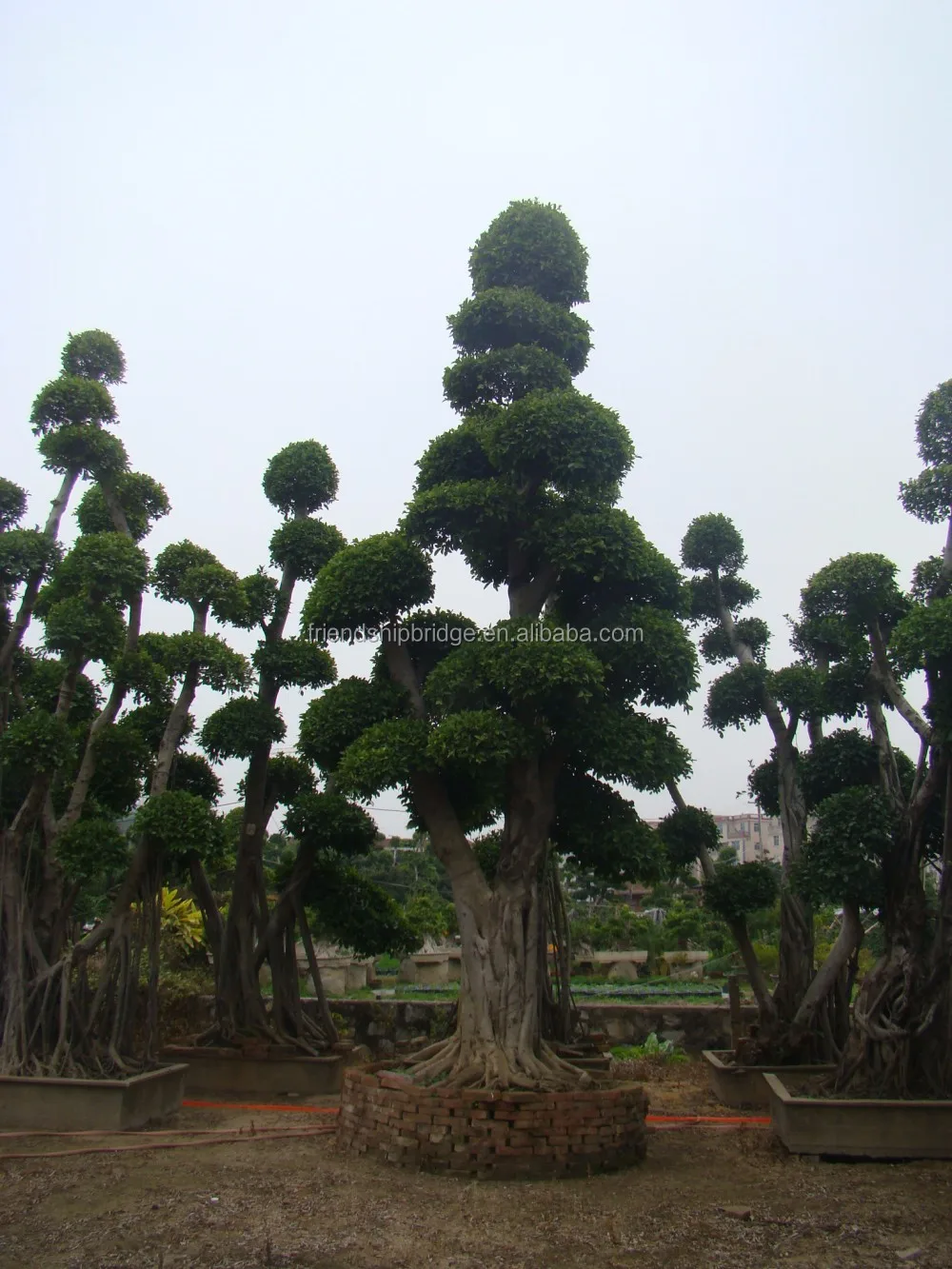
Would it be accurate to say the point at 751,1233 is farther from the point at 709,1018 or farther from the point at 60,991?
the point at 709,1018

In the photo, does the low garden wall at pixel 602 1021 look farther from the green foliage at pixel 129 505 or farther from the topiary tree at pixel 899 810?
the green foliage at pixel 129 505

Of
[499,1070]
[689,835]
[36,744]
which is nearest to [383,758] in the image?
[499,1070]

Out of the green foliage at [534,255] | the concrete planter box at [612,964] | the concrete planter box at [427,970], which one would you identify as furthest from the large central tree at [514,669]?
the concrete planter box at [612,964]

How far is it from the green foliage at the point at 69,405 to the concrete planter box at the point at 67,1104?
20.3 feet

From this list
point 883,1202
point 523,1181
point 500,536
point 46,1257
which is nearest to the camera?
point 46,1257

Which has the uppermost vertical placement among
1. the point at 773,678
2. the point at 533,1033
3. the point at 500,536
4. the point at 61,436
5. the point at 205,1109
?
the point at 61,436

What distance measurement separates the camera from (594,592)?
8.66 metres

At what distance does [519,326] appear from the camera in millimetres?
9531

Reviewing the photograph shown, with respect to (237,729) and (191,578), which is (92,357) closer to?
(191,578)

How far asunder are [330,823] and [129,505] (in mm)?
4084

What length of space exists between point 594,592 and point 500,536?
1.00 meters

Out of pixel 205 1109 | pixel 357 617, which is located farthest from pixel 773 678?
pixel 205 1109

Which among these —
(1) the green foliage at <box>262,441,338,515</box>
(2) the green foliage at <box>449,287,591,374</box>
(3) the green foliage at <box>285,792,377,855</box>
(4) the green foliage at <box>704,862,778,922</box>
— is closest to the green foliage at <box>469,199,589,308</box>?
(2) the green foliage at <box>449,287,591,374</box>

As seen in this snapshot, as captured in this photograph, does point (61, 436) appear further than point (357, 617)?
Yes
